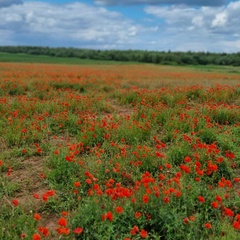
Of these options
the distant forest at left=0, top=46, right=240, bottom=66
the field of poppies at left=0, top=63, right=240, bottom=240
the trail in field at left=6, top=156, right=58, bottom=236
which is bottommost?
the distant forest at left=0, top=46, right=240, bottom=66

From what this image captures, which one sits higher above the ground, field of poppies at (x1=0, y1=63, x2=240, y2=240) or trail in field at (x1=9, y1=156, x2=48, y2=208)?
field of poppies at (x1=0, y1=63, x2=240, y2=240)

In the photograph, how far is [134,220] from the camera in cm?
359

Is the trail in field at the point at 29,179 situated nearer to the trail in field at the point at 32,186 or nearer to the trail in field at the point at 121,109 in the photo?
the trail in field at the point at 32,186

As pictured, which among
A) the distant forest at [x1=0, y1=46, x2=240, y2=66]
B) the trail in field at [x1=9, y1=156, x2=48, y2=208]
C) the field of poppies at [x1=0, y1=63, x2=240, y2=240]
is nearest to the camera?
the field of poppies at [x1=0, y1=63, x2=240, y2=240]

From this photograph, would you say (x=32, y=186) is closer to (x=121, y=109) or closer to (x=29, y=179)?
(x=29, y=179)

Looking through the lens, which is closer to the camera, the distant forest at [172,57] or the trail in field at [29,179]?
the trail in field at [29,179]

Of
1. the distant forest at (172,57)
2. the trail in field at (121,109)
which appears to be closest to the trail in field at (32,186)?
the trail in field at (121,109)

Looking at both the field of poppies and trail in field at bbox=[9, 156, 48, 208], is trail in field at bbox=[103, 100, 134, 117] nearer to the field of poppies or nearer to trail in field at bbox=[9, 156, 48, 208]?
the field of poppies

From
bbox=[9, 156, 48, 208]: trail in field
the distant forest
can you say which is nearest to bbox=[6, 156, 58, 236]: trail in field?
bbox=[9, 156, 48, 208]: trail in field

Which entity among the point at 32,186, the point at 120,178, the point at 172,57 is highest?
the point at 120,178

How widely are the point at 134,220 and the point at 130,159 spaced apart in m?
1.68

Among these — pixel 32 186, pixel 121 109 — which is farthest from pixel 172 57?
pixel 32 186

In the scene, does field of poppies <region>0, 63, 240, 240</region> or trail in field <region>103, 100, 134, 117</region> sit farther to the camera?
trail in field <region>103, 100, 134, 117</region>

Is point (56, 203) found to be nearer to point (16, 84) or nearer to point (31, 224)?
point (31, 224)
